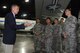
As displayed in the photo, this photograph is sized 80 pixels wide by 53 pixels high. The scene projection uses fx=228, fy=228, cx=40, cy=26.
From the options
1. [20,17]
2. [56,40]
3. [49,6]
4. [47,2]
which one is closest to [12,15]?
[56,40]

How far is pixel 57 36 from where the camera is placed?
7.70m

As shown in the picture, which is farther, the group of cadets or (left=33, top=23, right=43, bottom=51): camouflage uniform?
(left=33, top=23, right=43, bottom=51): camouflage uniform

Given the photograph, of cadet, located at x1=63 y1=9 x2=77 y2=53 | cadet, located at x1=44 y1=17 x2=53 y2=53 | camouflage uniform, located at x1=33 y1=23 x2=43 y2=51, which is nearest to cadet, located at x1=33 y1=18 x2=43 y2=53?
camouflage uniform, located at x1=33 y1=23 x2=43 y2=51

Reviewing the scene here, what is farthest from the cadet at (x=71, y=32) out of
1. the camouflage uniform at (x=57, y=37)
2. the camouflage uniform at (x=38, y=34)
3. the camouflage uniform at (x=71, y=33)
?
the camouflage uniform at (x=38, y=34)

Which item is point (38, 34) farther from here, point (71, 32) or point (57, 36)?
point (71, 32)

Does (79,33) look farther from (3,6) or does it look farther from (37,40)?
(3,6)

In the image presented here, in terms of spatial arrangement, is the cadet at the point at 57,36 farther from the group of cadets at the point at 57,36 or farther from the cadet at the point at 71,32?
the cadet at the point at 71,32

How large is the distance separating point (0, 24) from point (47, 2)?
1624 centimetres

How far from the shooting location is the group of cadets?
5.98 metres

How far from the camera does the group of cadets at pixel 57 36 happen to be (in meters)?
5.98

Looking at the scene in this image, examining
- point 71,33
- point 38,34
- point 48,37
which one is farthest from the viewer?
point 38,34

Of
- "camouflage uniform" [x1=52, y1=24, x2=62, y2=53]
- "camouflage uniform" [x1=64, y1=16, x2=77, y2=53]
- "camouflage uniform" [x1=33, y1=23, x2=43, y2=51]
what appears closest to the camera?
"camouflage uniform" [x1=64, y1=16, x2=77, y2=53]

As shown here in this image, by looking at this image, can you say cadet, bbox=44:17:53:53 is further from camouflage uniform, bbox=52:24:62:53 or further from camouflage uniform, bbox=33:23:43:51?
camouflage uniform, bbox=33:23:43:51

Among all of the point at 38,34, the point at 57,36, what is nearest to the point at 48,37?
the point at 57,36
